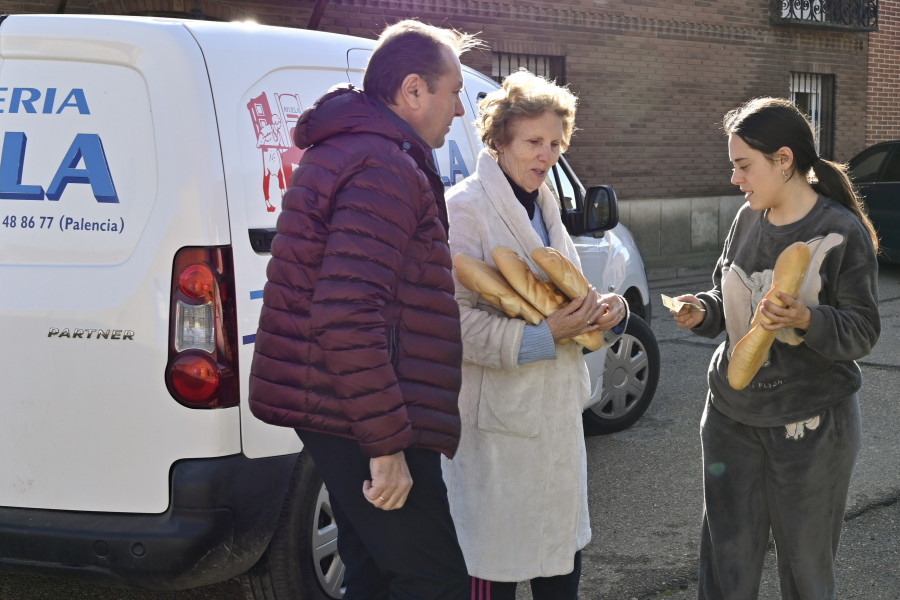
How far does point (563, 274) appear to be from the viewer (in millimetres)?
2773

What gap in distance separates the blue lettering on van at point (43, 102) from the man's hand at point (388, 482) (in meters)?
1.56

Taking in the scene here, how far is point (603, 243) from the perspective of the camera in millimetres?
5328

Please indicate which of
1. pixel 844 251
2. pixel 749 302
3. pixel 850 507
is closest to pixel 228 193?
pixel 749 302

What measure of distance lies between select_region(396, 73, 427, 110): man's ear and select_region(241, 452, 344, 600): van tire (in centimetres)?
131

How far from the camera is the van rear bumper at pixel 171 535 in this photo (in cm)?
295

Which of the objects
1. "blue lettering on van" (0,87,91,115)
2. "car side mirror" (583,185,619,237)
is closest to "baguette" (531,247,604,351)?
"blue lettering on van" (0,87,91,115)

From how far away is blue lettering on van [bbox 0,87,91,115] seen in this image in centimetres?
309

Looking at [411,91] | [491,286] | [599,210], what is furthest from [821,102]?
[411,91]

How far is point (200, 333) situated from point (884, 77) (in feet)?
60.0

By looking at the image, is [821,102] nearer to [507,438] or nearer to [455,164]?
[455,164]

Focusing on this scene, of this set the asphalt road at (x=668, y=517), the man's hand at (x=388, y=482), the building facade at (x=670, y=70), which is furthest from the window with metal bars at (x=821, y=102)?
the man's hand at (x=388, y=482)

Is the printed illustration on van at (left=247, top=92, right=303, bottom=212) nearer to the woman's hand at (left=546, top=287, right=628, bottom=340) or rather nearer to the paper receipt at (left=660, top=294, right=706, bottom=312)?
the woman's hand at (left=546, top=287, right=628, bottom=340)

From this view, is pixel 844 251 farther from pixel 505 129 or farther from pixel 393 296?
pixel 393 296

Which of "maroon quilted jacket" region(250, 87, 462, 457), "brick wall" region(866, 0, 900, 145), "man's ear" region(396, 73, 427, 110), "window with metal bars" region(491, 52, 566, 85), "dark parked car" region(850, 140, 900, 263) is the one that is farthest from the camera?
"brick wall" region(866, 0, 900, 145)
